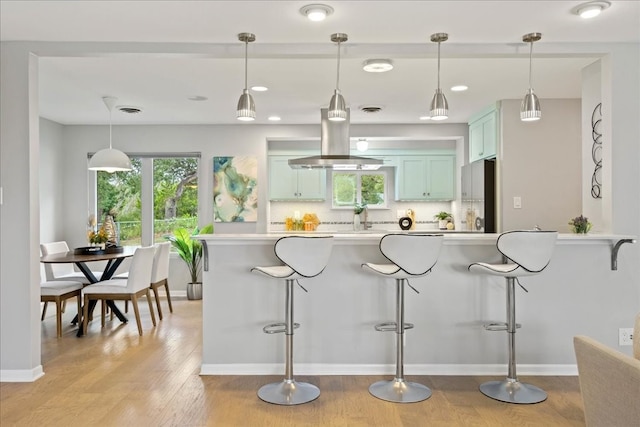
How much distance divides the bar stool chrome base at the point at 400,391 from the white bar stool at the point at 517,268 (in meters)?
0.40

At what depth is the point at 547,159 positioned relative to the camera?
5312 mm

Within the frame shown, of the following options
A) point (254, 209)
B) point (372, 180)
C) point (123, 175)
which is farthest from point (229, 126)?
point (372, 180)

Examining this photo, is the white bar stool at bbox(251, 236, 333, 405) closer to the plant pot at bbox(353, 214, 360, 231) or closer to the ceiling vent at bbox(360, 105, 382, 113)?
the ceiling vent at bbox(360, 105, 382, 113)

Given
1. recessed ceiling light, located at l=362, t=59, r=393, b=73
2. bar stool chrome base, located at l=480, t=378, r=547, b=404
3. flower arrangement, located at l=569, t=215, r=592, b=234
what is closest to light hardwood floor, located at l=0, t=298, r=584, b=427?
bar stool chrome base, located at l=480, t=378, r=547, b=404

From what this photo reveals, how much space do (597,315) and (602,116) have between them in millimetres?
1466

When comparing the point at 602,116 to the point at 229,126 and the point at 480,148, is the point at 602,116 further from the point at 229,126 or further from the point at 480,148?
the point at 229,126

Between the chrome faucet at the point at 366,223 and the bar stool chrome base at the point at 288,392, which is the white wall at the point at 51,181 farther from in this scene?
the bar stool chrome base at the point at 288,392

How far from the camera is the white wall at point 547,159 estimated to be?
5301 mm

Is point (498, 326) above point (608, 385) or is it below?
below

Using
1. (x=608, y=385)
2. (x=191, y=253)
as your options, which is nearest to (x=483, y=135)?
(x=191, y=253)

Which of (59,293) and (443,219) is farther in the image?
(443,219)

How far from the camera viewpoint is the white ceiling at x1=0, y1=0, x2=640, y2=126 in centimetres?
286

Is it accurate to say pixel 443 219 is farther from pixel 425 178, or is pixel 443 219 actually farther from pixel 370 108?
pixel 370 108

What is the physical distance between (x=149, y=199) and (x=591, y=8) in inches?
229
